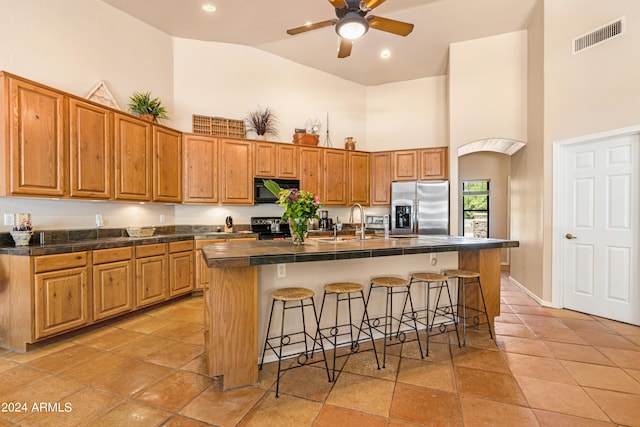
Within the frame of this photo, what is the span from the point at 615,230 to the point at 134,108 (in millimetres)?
6238

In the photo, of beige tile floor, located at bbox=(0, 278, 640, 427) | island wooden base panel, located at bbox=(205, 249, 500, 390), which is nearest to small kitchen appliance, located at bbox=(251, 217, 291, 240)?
beige tile floor, located at bbox=(0, 278, 640, 427)

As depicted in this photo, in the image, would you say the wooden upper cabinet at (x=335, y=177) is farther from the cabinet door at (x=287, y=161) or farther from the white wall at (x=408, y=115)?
the white wall at (x=408, y=115)

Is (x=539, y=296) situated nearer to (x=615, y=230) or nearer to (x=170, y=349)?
(x=615, y=230)

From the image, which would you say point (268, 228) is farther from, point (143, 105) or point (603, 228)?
point (603, 228)

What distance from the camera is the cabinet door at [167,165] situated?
161 inches

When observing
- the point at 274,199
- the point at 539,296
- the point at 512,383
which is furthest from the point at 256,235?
the point at 539,296

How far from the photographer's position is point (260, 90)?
17.7ft

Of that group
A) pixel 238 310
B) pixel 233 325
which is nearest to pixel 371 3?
pixel 238 310

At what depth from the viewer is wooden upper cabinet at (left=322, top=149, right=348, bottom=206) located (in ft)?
18.4

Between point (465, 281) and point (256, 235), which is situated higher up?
point (256, 235)

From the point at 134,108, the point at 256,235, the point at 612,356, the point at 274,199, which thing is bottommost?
the point at 612,356

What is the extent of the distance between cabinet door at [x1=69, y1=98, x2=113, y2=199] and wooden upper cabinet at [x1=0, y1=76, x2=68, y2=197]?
9 cm

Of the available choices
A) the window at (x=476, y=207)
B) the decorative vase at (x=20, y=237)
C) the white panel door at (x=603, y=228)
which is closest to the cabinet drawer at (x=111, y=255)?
the decorative vase at (x=20, y=237)

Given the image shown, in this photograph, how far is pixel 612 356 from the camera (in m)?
2.63
